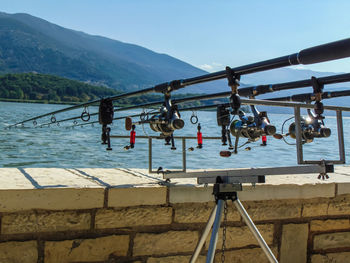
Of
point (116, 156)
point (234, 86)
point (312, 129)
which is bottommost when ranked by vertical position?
point (116, 156)

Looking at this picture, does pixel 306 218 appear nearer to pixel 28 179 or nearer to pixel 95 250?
pixel 95 250

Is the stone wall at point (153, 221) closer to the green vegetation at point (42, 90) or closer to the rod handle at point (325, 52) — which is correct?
the rod handle at point (325, 52)

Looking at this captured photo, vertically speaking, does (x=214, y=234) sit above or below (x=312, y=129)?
below

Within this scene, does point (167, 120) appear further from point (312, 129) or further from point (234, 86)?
point (312, 129)

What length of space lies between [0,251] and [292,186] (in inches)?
79.4

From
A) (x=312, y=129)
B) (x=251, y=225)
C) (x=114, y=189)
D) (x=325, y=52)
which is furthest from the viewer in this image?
(x=312, y=129)

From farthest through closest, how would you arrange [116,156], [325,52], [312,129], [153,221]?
[116,156] < [312,129] < [153,221] < [325,52]

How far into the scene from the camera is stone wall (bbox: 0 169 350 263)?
7.39 ft

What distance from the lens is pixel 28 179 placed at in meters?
2.51

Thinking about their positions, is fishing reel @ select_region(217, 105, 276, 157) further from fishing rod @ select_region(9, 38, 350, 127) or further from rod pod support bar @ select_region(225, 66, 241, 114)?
rod pod support bar @ select_region(225, 66, 241, 114)

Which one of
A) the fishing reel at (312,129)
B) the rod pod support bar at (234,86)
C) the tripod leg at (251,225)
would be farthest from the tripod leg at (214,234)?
the fishing reel at (312,129)

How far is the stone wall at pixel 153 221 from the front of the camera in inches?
88.7

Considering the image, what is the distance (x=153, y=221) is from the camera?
2520 millimetres

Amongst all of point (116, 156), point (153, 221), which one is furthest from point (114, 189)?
point (116, 156)
